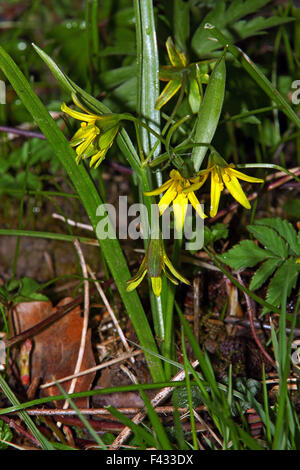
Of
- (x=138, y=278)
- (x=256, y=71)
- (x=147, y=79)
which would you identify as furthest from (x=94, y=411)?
(x=256, y=71)

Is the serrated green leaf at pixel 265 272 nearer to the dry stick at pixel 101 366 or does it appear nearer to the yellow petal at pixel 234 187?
the yellow petal at pixel 234 187

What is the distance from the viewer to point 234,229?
2.26 meters

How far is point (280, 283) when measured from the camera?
1.71 meters

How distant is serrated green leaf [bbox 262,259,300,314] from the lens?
1.69 m

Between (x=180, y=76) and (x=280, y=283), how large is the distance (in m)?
0.78

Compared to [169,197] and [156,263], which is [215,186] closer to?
[169,197]

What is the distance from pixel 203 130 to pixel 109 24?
1.52 metres

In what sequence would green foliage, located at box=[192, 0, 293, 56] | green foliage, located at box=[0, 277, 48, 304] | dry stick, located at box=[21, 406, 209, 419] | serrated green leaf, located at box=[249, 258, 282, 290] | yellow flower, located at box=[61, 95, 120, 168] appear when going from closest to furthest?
yellow flower, located at box=[61, 95, 120, 168]
dry stick, located at box=[21, 406, 209, 419]
serrated green leaf, located at box=[249, 258, 282, 290]
green foliage, located at box=[0, 277, 48, 304]
green foliage, located at box=[192, 0, 293, 56]

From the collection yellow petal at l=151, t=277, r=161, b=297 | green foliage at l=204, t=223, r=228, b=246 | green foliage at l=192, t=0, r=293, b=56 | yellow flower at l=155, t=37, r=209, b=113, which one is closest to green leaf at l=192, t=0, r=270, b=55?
green foliage at l=192, t=0, r=293, b=56

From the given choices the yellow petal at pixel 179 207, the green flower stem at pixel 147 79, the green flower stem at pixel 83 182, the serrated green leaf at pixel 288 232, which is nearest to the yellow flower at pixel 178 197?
the yellow petal at pixel 179 207

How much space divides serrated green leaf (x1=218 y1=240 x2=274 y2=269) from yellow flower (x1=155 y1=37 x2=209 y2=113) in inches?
21.0

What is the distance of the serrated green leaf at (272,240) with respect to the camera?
179 centimetres

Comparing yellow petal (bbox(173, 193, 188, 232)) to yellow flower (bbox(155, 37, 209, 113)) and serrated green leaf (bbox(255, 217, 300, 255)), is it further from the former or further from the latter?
serrated green leaf (bbox(255, 217, 300, 255))

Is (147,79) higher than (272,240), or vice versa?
(147,79)
